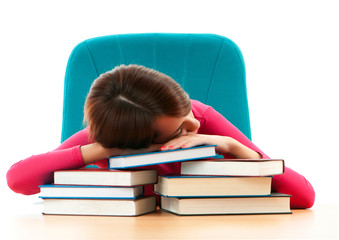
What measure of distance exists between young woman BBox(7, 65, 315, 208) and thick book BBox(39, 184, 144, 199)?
118 mm

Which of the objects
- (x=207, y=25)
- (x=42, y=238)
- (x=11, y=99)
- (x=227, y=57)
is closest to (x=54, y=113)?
(x=11, y=99)

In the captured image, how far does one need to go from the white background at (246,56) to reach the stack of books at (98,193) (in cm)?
146

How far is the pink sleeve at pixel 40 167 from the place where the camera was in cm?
113

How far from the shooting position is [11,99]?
2.41 meters

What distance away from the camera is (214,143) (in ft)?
3.84

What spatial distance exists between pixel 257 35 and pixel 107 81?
1576 millimetres

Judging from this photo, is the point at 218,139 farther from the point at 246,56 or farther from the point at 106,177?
the point at 246,56

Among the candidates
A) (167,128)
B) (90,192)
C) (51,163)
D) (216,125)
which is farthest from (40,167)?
(216,125)

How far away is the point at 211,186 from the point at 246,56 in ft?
5.35

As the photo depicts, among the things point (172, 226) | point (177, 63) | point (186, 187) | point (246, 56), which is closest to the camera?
point (172, 226)

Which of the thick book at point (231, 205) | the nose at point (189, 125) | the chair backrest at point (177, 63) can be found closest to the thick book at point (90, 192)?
the thick book at point (231, 205)

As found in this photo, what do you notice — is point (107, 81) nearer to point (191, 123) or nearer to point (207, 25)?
point (191, 123)

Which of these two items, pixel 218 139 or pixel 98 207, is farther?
pixel 218 139

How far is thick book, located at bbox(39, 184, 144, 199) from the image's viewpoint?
965 mm
